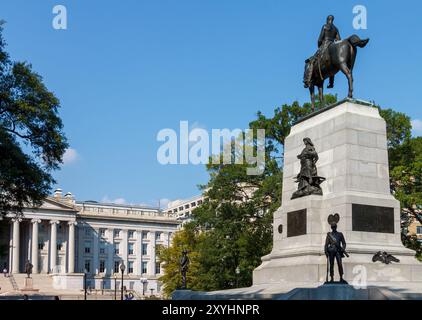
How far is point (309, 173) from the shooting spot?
81.4 feet

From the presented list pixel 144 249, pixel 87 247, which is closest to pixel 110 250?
pixel 87 247

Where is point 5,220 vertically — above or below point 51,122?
below

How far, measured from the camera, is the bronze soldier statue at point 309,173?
24.8 m

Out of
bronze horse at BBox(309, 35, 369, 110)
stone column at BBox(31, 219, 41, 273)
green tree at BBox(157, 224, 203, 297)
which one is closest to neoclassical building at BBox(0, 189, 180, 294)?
stone column at BBox(31, 219, 41, 273)

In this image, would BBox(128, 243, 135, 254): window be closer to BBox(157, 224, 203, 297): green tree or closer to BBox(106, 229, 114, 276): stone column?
BBox(106, 229, 114, 276): stone column

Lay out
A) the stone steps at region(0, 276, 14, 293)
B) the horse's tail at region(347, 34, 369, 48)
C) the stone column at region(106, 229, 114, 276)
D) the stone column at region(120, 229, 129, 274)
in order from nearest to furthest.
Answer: the horse's tail at region(347, 34, 369, 48), the stone steps at region(0, 276, 14, 293), the stone column at region(106, 229, 114, 276), the stone column at region(120, 229, 129, 274)

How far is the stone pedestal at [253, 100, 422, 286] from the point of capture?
23.0 meters

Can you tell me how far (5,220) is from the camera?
35.7 m

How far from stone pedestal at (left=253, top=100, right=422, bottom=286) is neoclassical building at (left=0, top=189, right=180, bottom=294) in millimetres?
103108

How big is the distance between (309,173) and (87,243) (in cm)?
12069

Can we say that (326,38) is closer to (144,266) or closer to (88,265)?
(88,265)

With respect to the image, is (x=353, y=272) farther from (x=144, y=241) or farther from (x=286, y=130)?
(x=144, y=241)

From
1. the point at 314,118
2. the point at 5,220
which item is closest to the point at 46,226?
the point at 5,220
